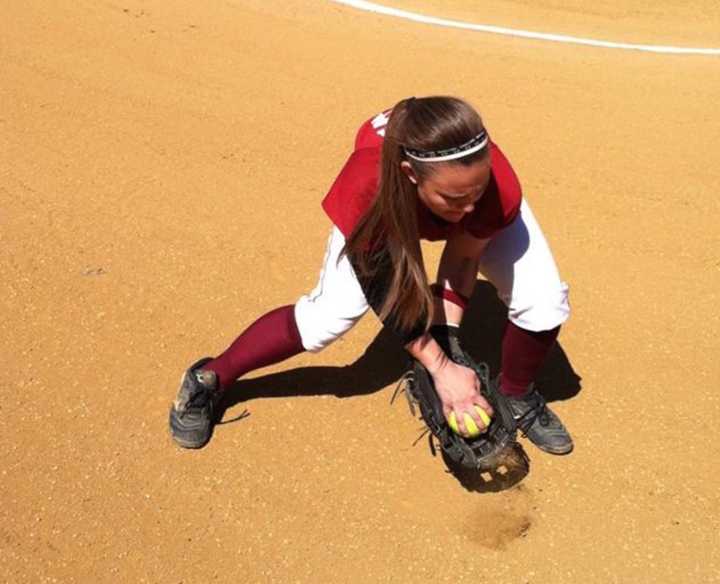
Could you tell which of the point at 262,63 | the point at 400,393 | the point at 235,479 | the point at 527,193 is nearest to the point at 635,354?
the point at 400,393

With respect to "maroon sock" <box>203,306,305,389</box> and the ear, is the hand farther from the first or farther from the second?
the ear

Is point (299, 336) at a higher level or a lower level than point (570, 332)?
higher

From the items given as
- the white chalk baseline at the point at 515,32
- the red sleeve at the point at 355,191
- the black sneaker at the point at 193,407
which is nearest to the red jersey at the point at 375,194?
the red sleeve at the point at 355,191

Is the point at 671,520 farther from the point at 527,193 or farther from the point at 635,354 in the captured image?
the point at 527,193

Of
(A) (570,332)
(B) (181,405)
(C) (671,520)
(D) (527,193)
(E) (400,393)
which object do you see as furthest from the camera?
(D) (527,193)

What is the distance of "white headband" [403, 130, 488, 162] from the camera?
247cm

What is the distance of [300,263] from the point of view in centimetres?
425

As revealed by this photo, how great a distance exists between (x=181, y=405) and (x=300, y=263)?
117 cm

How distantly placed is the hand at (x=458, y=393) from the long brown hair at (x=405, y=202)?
0.21 metres

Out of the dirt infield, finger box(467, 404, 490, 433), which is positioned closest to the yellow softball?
finger box(467, 404, 490, 433)

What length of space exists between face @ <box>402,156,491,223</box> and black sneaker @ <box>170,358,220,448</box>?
1.17 meters

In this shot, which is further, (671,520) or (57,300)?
(57,300)

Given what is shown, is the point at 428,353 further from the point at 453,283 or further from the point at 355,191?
the point at 355,191

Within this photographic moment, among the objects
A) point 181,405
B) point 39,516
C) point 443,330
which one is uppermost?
point 443,330
